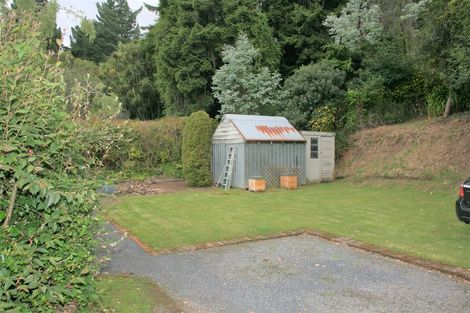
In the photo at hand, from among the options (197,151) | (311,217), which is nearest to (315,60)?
(197,151)

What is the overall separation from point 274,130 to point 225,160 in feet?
7.77

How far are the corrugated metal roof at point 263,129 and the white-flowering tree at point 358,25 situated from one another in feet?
32.4

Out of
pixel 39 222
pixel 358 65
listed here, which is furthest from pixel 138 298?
pixel 358 65

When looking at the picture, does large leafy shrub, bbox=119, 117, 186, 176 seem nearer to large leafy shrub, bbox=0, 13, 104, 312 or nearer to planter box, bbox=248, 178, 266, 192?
planter box, bbox=248, 178, 266, 192

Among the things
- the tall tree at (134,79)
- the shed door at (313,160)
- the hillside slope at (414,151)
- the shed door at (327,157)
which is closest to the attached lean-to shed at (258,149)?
the shed door at (313,160)

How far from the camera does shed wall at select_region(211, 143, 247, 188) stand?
1499 cm

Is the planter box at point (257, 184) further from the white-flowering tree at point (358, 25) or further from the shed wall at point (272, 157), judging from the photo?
the white-flowering tree at point (358, 25)

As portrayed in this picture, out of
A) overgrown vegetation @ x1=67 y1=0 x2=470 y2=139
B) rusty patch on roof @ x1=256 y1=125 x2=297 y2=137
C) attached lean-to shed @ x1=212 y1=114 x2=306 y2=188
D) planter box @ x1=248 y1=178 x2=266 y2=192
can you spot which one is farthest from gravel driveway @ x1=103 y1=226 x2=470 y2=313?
overgrown vegetation @ x1=67 y1=0 x2=470 y2=139

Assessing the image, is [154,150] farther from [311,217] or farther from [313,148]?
[311,217]

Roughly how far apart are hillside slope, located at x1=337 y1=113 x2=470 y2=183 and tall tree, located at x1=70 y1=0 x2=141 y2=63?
39.8m

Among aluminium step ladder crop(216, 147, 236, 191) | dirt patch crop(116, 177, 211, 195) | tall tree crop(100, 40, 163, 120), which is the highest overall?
tall tree crop(100, 40, 163, 120)

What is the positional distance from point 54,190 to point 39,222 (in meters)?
0.39

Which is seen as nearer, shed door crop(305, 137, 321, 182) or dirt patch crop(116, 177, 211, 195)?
dirt patch crop(116, 177, 211, 195)

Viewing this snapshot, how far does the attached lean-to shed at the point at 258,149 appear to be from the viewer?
15.0 meters
